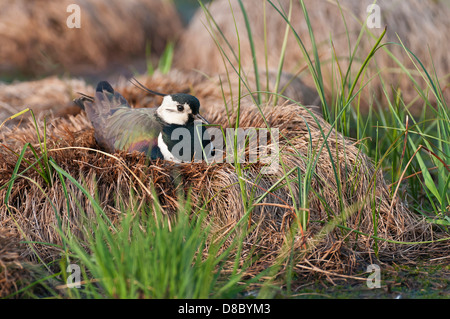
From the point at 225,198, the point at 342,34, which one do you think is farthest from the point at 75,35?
the point at 225,198

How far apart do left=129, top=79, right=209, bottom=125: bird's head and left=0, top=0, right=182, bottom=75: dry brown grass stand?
12.4ft

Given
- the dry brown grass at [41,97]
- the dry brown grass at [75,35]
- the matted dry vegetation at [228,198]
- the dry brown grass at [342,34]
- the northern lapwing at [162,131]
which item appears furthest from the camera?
the dry brown grass at [75,35]

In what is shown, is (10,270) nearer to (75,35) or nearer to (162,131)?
(162,131)

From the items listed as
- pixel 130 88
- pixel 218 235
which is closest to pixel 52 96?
pixel 130 88

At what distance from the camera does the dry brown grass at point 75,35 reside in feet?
21.7

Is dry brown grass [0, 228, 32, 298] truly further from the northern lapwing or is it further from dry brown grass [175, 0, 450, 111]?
dry brown grass [175, 0, 450, 111]

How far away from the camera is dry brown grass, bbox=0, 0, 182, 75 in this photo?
663 cm

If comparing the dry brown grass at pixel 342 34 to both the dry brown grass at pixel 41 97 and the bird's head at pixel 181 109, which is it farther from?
the bird's head at pixel 181 109

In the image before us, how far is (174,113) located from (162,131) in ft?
0.47

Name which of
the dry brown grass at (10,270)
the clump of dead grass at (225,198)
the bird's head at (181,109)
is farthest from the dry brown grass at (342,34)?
the dry brown grass at (10,270)

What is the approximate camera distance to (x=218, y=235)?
2.68 m

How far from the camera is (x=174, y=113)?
3100mm

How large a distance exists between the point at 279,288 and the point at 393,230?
0.87 m

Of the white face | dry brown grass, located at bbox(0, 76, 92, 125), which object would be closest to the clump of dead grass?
the white face
